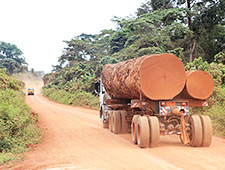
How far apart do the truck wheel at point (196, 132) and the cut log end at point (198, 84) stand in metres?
0.77

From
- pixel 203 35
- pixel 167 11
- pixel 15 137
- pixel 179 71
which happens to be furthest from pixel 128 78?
pixel 203 35

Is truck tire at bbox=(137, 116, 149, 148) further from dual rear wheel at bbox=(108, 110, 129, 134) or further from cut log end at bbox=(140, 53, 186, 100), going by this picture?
dual rear wheel at bbox=(108, 110, 129, 134)

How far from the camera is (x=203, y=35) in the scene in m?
24.2

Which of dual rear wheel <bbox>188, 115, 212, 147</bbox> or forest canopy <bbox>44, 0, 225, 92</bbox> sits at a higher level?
forest canopy <bbox>44, 0, 225, 92</bbox>

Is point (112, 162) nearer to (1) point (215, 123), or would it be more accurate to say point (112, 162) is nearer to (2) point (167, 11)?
(1) point (215, 123)

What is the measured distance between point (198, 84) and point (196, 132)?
4.95ft

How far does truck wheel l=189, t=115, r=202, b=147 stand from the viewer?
310 inches

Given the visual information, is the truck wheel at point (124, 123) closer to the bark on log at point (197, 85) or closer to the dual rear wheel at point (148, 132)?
the dual rear wheel at point (148, 132)

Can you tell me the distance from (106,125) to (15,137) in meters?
5.39

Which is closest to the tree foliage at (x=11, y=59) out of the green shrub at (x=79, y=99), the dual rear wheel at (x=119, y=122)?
the green shrub at (x=79, y=99)

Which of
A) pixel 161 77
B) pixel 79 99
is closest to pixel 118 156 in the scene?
pixel 161 77

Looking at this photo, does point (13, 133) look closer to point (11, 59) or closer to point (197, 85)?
point (197, 85)

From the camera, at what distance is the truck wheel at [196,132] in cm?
788

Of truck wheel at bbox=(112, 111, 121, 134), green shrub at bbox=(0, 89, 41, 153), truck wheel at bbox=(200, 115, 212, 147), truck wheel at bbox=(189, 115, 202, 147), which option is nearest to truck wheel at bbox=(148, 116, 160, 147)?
truck wheel at bbox=(189, 115, 202, 147)
